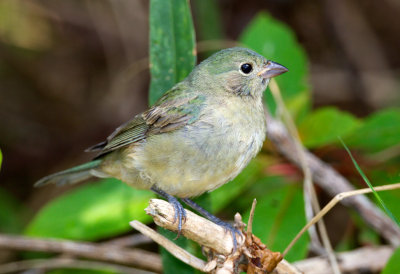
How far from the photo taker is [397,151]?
383cm

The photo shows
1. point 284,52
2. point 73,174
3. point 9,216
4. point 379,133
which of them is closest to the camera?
point 73,174

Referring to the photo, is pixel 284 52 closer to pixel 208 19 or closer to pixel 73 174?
pixel 208 19

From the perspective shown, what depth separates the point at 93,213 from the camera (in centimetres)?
366

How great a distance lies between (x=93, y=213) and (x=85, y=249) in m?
0.27

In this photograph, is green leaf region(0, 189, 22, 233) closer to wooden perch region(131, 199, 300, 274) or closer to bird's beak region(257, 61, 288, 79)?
wooden perch region(131, 199, 300, 274)

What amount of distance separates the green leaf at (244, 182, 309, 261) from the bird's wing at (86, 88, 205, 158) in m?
0.74

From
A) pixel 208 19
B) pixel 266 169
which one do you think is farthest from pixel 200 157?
pixel 208 19

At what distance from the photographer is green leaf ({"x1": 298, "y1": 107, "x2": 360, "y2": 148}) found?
3613mm

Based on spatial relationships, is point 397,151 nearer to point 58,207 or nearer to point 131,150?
point 131,150

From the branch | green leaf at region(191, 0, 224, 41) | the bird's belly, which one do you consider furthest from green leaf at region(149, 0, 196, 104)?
green leaf at region(191, 0, 224, 41)

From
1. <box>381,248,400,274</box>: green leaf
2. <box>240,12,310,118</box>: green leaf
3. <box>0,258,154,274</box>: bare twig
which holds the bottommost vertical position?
<box>0,258,154,274</box>: bare twig

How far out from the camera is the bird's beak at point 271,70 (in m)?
3.16

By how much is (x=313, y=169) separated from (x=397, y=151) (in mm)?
670

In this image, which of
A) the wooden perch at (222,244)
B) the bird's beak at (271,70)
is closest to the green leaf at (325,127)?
the bird's beak at (271,70)
